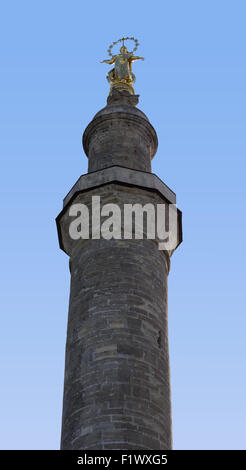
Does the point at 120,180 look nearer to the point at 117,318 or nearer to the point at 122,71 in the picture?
the point at 117,318

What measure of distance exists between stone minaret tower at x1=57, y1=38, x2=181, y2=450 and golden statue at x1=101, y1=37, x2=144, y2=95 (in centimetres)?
246

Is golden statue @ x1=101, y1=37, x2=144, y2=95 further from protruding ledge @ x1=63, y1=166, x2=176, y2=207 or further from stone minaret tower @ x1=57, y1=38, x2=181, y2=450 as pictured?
protruding ledge @ x1=63, y1=166, x2=176, y2=207

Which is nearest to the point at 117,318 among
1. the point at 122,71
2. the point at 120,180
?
the point at 120,180

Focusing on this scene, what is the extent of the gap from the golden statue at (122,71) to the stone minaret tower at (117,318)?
2.46 m

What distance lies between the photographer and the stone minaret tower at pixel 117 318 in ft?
47.6

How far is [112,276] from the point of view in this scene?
16.4 m

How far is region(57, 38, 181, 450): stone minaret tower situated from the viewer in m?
14.5

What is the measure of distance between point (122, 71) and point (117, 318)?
889cm

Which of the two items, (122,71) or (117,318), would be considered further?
(122,71)

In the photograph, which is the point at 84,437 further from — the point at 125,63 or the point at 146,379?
the point at 125,63

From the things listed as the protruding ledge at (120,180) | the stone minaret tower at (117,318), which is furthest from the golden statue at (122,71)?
the protruding ledge at (120,180)

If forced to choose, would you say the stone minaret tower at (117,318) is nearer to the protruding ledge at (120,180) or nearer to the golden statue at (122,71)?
the protruding ledge at (120,180)

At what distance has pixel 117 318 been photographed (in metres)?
15.7
